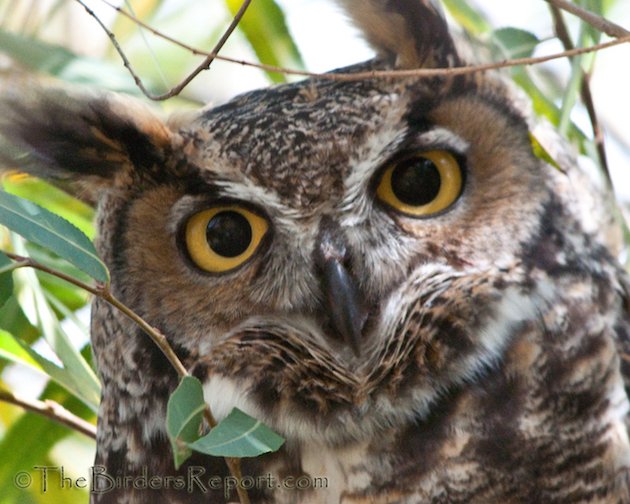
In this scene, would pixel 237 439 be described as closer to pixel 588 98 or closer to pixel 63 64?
pixel 63 64

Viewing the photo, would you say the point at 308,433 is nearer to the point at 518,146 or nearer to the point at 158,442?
the point at 158,442

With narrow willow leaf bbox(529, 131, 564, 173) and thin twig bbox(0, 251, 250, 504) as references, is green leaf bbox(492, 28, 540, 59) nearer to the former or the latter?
narrow willow leaf bbox(529, 131, 564, 173)

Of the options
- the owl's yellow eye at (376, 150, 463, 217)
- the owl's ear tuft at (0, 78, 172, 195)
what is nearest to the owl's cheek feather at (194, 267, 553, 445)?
the owl's yellow eye at (376, 150, 463, 217)

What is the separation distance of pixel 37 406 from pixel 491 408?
849mm

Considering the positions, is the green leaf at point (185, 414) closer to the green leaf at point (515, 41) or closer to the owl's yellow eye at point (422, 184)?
the owl's yellow eye at point (422, 184)

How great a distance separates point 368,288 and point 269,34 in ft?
2.33

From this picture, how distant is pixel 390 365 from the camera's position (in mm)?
1842

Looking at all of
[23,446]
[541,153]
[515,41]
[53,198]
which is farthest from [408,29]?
[23,446]

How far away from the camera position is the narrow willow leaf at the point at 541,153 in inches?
72.0

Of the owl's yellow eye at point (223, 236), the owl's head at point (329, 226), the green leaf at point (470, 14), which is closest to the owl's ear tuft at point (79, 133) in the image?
the owl's head at point (329, 226)

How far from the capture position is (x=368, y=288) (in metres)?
1.86

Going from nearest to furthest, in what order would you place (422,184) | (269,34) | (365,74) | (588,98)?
1. (365,74)
2. (422,184)
3. (588,98)
4. (269,34)

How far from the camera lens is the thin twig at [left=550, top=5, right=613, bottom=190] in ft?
7.02
